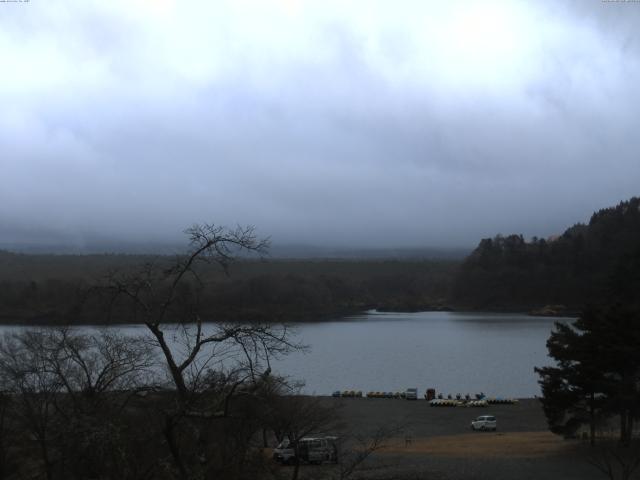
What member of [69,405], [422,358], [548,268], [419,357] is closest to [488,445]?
[69,405]

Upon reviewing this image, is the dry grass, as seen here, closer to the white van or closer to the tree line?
the white van

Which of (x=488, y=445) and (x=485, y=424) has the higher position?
(x=488, y=445)

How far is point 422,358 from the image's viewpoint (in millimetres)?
54188

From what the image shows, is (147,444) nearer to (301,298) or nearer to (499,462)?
(499,462)

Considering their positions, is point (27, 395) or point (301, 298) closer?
point (27, 395)

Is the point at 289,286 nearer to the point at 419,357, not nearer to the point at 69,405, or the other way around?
the point at 419,357

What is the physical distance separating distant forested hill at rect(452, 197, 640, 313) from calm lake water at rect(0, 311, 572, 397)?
2585cm

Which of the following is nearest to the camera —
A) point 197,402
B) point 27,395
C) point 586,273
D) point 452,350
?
point 197,402

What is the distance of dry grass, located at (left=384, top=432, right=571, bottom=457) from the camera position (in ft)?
69.4

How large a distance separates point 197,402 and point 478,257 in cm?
11968

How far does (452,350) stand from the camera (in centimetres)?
5900

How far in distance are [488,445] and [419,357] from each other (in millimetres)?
31845

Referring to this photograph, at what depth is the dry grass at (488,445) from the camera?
833 inches

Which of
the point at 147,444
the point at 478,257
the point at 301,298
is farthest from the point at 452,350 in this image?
the point at 478,257
